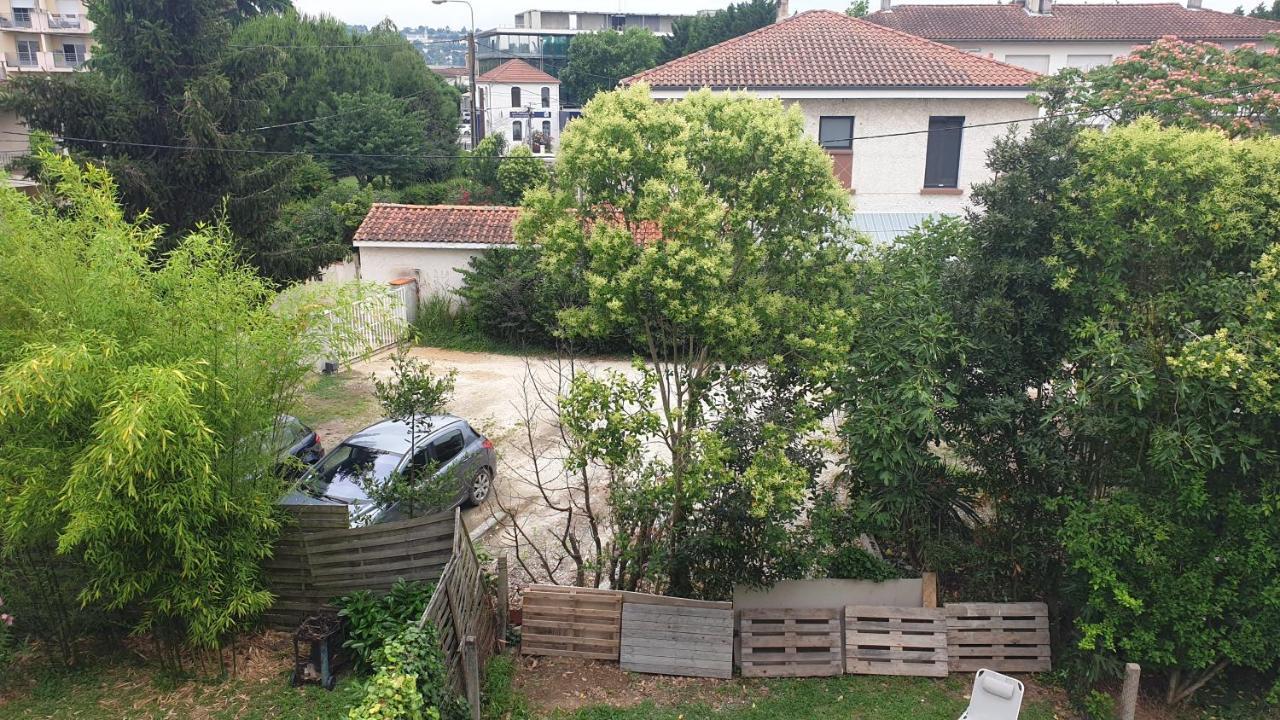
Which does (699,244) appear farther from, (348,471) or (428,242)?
(428,242)

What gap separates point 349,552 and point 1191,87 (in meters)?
16.0

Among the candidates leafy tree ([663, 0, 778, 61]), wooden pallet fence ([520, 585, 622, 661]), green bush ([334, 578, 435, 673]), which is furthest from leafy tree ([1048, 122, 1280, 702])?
leafy tree ([663, 0, 778, 61])

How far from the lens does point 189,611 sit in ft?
Answer: 24.5

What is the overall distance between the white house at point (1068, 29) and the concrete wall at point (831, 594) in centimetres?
3143

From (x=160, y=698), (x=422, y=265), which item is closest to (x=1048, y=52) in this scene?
(x=422, y=265)

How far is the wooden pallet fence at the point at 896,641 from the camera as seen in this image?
842 centimetres

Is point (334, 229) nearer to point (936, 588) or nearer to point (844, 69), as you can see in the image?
point (844, 69)

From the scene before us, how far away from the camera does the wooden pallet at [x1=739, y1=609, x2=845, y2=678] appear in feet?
27.7

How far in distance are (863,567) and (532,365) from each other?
1110 centimetres

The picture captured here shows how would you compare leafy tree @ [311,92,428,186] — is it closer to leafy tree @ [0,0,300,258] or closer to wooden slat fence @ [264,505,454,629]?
leafy tree @ [0,0,300,258]

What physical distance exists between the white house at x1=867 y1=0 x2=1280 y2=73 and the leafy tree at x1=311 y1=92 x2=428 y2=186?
2189 cm

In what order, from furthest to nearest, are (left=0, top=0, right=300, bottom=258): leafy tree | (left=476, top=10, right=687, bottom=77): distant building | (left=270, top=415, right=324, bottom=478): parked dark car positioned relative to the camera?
(left=476, top=10, right=687, bottom=77): distant building → (left=0, top=0, right=300, bottom=258): leafy tree → (left=270, top=415, right=324, bottom=478): parked dark car

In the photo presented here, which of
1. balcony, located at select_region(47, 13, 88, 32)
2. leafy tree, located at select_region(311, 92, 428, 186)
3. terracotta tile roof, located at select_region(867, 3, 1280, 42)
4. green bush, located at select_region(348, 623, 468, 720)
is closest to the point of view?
green bush, located at select_region(348, 623, 468, 720)

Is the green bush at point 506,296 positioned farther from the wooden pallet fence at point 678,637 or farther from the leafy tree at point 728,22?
the leafy tree at point 728,22
